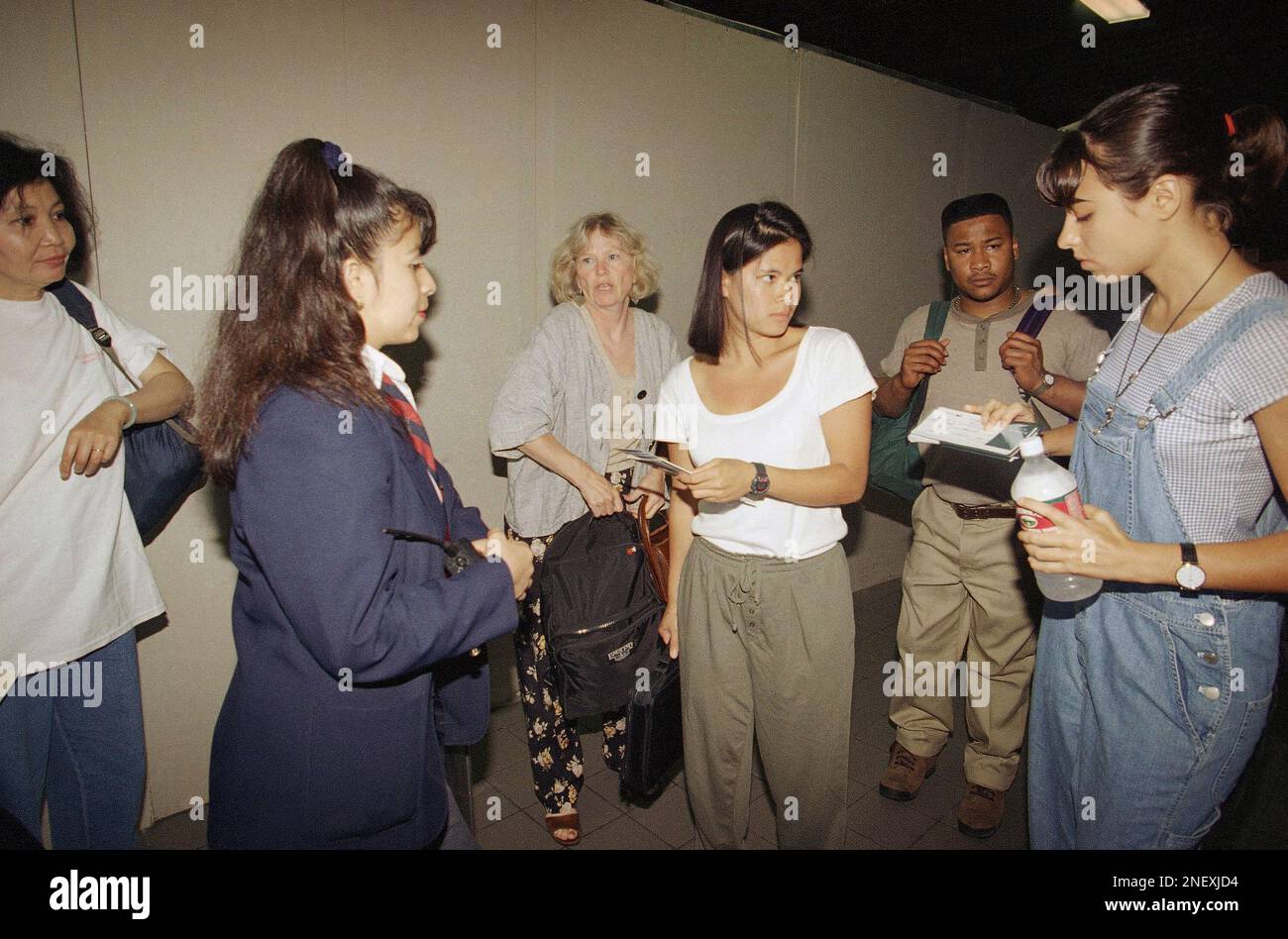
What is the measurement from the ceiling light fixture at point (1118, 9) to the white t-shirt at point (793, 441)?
4.86 meters

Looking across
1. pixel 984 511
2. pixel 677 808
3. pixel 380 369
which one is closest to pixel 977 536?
pixel 984 511

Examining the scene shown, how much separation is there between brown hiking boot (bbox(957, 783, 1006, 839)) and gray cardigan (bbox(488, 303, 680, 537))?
1.67 metres

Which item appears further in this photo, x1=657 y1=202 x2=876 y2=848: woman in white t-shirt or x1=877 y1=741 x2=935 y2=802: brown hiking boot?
x1=877 y1=741 x2=935 y2=802: brown hiking boot

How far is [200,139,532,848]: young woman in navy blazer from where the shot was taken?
1099 millimetres

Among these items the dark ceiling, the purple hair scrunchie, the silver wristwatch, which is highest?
the dark ceiling

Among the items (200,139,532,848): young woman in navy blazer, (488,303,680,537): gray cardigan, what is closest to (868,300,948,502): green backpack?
(488,303,680,537): gray cardigan

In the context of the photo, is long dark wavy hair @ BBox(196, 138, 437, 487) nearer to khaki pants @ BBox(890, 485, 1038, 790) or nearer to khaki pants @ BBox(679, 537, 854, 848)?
khaki pants @ BBox(679, 537, 854, 848)

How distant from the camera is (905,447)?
2.77 m

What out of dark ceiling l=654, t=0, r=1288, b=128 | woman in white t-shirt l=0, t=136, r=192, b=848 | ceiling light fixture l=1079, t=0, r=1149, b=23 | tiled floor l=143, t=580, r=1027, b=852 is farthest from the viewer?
dark ceiling l=654, t=0, r=1288, b=128

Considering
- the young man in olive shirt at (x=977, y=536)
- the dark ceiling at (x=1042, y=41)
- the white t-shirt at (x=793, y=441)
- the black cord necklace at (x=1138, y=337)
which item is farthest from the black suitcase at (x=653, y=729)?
the dark ceiling at (x=1042, y=41)

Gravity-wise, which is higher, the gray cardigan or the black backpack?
the gray cardigan

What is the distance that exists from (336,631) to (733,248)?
136cm

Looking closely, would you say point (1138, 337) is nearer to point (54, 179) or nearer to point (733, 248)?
point (733, 248)
